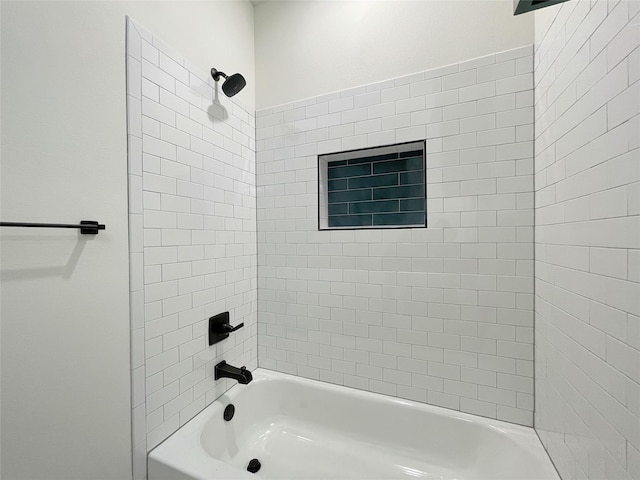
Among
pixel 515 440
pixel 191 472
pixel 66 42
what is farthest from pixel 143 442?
pixel 515 440

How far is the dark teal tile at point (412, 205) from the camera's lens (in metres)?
1.63

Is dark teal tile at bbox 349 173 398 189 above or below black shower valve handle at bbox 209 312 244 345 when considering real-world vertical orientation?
above

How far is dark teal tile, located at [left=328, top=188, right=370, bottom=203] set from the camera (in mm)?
1784

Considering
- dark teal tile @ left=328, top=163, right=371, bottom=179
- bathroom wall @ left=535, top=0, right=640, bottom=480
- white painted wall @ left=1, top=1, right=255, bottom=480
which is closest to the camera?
bathroom wall @ left=535, top=0, right=640, bottom=480

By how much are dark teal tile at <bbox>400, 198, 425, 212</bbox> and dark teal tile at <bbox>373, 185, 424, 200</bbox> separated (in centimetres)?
3

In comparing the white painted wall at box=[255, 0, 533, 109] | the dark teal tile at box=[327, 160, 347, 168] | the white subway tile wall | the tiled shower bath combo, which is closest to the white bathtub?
the tiled shower bath combo

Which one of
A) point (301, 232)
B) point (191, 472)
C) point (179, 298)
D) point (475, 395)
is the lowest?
point (191, 472)

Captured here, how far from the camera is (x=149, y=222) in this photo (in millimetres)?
1198

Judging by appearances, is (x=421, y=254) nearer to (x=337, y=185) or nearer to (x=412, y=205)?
(x=412, y=205)

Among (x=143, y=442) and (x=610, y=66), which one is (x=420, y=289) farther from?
(x=143, y=442)

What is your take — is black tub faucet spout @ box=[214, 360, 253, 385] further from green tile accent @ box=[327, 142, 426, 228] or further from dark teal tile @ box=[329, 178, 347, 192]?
dark teal tile @ box=[329, 178, 347, 192]

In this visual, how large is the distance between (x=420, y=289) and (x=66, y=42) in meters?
1.79

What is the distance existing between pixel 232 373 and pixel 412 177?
1524 mm

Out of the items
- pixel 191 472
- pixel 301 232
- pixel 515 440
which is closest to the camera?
pixel 191 472
